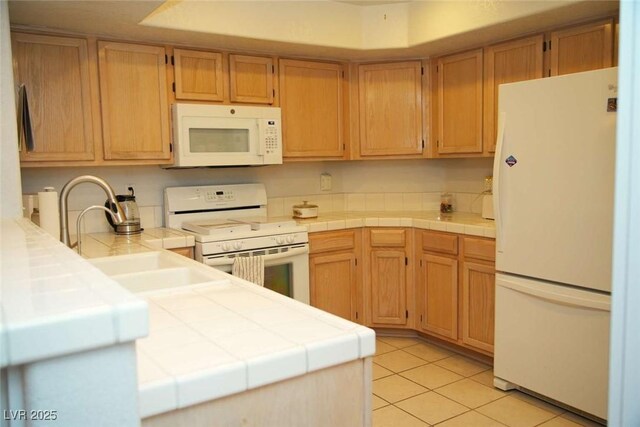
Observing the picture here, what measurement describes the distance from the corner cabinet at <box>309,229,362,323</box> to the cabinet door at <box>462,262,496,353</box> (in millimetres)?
792

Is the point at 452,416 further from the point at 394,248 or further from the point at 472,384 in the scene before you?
the point at 394,248

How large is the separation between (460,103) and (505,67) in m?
0.40

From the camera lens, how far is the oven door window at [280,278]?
3.32 metres

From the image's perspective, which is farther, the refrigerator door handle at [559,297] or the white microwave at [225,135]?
the white microwave at [225,135]

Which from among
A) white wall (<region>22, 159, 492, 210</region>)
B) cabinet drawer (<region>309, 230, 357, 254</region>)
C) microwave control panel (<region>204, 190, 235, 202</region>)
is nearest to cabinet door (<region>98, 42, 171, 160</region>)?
white wall (<region>22, 159, 492, 210</region>)

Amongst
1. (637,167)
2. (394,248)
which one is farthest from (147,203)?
(637,167)

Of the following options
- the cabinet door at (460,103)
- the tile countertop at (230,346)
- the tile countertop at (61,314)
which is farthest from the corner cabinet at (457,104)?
the tile countertop at (61,314)

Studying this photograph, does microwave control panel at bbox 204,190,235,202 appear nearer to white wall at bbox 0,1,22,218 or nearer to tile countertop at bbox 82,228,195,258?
tile countertop at bbox 82,228,195,258

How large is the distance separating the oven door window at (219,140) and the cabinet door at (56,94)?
1.97 feet

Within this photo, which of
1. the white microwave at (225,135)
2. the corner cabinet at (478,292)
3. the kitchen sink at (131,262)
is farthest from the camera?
the white microwave at (225,135)

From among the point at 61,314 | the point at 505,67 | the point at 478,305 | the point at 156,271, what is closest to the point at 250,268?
the point at 156,271

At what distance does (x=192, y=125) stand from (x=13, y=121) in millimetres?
1298

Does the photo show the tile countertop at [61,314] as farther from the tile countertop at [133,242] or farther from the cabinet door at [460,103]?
the cabinet door at [460,103]

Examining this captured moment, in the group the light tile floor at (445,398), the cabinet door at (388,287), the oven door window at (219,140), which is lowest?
the light tile floor at (445,398)
